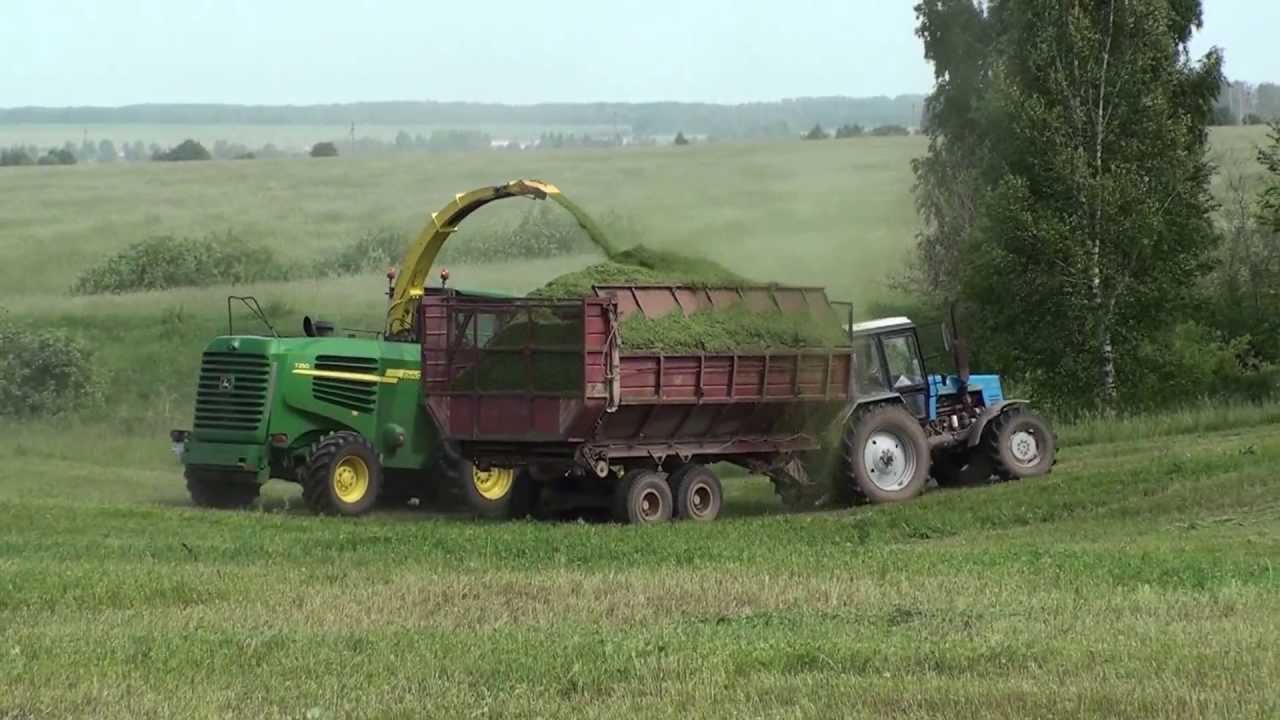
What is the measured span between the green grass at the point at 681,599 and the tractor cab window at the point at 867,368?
1815 millimetres

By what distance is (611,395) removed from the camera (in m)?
19.1

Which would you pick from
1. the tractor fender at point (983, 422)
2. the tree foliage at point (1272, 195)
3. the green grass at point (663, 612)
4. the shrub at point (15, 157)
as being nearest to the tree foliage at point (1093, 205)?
the tree foliage at point (1272, 195)

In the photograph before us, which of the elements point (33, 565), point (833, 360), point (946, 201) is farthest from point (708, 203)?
point (33, 565)

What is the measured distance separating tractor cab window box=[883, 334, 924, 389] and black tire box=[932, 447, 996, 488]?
4.81 feet

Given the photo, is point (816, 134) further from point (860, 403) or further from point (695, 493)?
point (695, 493)

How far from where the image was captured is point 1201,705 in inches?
326

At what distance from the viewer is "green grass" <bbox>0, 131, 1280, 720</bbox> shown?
8828 millimetres

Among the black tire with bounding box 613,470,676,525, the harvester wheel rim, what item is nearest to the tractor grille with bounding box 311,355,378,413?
the black tire with bounding box 613,470,676,525

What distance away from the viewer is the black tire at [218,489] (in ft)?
71.2

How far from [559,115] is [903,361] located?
3545 inches

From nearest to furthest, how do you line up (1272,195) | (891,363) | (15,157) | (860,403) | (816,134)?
(860,403), (891,363), (1272,195), (816,134), (15,157)

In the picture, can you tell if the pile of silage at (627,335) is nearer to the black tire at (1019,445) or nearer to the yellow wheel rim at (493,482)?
the yellow wheel rim at (493,482)

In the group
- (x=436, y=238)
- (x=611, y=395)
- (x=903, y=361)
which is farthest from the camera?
(x=436, y=238)

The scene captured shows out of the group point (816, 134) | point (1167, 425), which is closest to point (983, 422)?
point (1167, 425)
